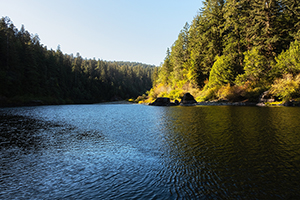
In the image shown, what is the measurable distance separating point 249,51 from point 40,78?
71.3 metres

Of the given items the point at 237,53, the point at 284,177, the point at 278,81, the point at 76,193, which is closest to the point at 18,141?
the point at 76,193

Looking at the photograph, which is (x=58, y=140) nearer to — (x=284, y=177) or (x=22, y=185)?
(x=22, y=185)

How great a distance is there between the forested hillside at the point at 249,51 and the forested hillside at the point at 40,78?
1897 inches

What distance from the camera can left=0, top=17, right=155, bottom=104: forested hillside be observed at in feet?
178

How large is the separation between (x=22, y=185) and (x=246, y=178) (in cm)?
657

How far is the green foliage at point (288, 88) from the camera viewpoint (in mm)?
28672

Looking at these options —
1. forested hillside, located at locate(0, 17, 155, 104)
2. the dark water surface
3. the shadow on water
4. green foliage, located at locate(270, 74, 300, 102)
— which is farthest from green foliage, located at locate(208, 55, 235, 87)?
forested hillside, located at locate(0, 17, 155, 104)

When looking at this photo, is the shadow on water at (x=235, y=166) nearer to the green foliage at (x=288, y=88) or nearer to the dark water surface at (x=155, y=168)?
the dark water surface at (x=155, y=168)

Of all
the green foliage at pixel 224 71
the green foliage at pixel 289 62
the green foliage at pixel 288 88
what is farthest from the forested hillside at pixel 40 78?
the green foliage at pixel 289 62

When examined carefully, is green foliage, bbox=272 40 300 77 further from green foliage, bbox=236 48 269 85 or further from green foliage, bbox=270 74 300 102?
green foliage, bbox=236 48 269 85

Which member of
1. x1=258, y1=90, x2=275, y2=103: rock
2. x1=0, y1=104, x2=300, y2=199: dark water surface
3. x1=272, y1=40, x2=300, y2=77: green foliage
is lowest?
x1=0, y1=104, x2=300, y2=199: dark water surface

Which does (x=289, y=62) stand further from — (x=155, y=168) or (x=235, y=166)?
(x=155, y=168)

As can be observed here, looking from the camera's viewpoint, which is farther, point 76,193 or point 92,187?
point 92,187

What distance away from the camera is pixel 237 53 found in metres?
42.0
